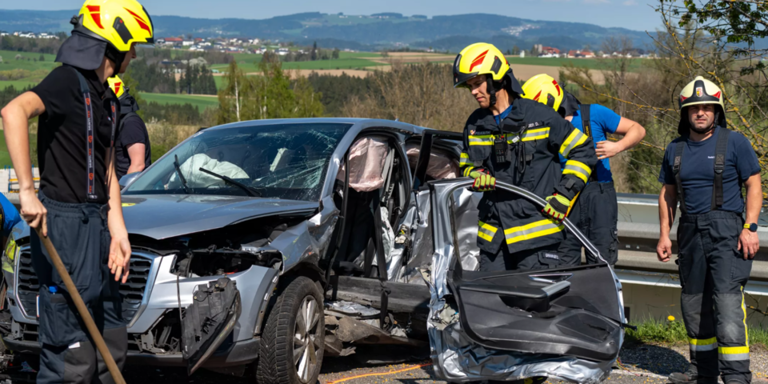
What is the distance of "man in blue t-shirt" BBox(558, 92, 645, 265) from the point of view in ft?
16.3

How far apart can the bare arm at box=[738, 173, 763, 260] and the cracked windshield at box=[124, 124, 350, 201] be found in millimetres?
2628

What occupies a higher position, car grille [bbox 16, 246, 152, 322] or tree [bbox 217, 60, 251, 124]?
car grille [bbox 16, 246, 152, 322]

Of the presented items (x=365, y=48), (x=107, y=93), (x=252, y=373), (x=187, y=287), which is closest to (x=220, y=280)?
(x=187, y=287)

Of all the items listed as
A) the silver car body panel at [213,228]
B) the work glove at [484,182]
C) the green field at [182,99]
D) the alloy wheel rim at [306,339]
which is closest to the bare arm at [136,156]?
the silver car body panel at [213,228]

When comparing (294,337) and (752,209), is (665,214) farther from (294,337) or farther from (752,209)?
(294,337)

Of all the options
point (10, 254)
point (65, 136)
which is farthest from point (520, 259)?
point (10, 254)

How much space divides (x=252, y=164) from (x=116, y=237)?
1.87m

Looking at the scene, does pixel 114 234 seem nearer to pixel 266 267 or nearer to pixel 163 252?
pixel 163 252

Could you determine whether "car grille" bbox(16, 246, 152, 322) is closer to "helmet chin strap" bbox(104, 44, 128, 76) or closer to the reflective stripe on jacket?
"helmet chin strap" bbox(104, 44, 128, 76)

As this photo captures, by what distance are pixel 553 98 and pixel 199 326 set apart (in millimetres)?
2946

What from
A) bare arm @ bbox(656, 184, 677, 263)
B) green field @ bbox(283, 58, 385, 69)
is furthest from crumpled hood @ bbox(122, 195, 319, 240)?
green field @ bbox(283, 58, 385, 69)

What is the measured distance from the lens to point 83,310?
2867mm

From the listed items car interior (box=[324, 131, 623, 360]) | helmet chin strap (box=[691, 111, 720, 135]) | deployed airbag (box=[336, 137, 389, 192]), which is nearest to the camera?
car interior (box=[324, 131, 623, 360])

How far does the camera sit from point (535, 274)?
400 cm
